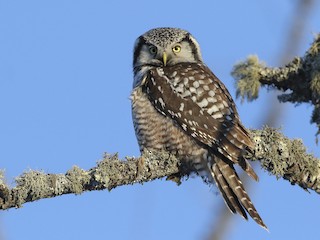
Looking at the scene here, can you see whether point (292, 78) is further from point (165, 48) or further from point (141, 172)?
point (165, 48)

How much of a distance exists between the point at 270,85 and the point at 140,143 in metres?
1.08

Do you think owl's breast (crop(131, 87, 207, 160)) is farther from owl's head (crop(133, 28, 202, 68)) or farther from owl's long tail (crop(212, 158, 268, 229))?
owl's head (crop(133, 28, 202, 68))

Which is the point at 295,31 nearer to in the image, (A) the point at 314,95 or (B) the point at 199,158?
(A) the point at 314,95

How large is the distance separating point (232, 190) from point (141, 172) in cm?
84

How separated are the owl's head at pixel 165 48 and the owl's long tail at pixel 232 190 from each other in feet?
4.13

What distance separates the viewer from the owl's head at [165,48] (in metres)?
5.14

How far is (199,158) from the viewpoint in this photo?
4211 millimetres

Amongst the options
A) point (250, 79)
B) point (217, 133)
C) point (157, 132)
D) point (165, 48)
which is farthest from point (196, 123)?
point (165, 48)

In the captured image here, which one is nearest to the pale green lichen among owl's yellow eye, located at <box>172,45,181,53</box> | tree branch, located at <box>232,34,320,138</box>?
tree branch, located at <box>232,34,320,138</box>

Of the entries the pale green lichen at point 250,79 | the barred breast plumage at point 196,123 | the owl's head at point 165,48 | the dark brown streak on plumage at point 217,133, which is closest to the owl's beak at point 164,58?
the owl's head at point 165,48

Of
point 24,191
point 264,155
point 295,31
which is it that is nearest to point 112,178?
point 24,191

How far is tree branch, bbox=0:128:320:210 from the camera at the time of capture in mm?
2764

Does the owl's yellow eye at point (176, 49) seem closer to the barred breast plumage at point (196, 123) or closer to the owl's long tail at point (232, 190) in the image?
the barred breast plumage at point (196, 123)

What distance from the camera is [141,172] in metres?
3.38
